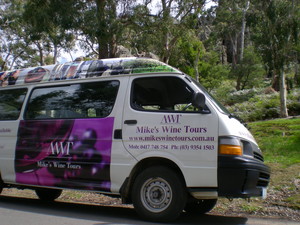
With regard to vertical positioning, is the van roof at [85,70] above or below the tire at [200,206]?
above

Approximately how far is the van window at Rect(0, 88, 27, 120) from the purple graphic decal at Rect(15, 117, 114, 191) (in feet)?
1.38

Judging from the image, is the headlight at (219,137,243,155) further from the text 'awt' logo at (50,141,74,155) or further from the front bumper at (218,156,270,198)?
the text 'awt' logo at (50,141,74,155)

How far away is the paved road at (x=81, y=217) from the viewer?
558 cm

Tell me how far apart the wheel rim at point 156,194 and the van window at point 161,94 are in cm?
112

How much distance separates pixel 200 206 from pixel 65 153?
8.13 ft

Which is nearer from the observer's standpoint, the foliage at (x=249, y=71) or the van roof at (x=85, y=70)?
Result: the van roof at (x=85, y=70)

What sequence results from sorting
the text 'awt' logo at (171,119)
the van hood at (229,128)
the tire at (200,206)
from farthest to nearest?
1. the tire at (200,206)
2. the text 'awt' logo at (171,119)
3. the van hood at (229,128)

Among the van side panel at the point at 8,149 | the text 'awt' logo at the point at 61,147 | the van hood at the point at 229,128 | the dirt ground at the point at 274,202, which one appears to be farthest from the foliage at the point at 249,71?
the text 'awt' logo at the point at 61,147

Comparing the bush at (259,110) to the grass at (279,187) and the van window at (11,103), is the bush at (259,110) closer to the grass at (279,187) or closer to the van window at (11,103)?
the grass at (279,187)

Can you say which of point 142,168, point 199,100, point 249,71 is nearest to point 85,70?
point 142,168

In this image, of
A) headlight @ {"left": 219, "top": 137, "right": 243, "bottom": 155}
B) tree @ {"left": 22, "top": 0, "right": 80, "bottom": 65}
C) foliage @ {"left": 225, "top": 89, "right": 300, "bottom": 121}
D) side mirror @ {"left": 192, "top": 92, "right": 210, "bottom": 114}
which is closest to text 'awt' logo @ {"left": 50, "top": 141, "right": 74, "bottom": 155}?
side mirror @ {"left": 192, "top": 92, "right": 210, "bottom": 114}

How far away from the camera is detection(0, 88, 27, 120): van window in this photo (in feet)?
23.3

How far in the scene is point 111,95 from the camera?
19.7ft

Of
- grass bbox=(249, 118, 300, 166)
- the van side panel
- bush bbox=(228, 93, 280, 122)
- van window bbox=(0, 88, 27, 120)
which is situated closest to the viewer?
the van side panel
